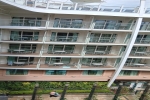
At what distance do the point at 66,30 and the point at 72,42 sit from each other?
1.80 m

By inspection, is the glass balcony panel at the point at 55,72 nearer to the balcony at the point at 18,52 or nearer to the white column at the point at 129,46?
the balcony at the point at 18,52

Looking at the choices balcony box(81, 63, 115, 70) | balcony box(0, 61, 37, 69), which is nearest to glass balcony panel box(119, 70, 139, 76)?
balcony box(81, 63, 115, 70)

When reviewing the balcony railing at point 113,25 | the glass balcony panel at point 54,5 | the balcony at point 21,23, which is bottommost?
the balcony at point 21,23

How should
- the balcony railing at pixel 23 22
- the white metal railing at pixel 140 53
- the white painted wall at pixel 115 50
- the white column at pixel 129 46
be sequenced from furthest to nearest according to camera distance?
the white metal railing at pixel 140 53, the white painted wall at pixel 115 50, the white column at pixel 129 46, the balcony railing at pixel 23 22

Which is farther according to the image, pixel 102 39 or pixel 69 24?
pixel 102 39

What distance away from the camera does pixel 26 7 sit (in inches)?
928

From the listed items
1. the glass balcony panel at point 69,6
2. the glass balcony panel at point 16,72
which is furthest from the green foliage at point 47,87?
the glass balcony panel at point 69,6

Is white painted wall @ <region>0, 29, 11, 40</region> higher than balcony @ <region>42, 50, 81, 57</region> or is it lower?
higher

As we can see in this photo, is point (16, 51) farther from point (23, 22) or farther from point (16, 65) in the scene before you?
point (23, 22)

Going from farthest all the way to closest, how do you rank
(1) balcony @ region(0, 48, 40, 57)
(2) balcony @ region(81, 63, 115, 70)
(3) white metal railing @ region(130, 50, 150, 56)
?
(3) white metal railing @ region(130, 50, 150, 56), (2) balcony @ region(81, 63, 115, 70), (1) balcony @ region(0, 48, 40, 57)

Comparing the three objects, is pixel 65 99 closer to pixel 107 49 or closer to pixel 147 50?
pixel 107 49

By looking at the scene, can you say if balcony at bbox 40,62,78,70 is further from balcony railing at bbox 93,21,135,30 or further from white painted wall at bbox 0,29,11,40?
balcony railing at bbox 93,21,135,30

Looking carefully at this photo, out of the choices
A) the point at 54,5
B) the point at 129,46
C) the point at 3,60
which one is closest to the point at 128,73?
the point at 129,46

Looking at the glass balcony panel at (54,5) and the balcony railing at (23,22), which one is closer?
the balcony railing at (23,22)
